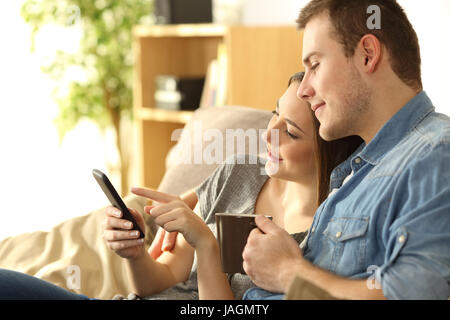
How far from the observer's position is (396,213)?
0.87 m

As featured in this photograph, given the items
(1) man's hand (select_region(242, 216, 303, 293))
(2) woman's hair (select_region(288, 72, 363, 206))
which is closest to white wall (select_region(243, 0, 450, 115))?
(2) woman's hair (select_region(288, 72, 363, 206))

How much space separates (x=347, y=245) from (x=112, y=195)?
391mm

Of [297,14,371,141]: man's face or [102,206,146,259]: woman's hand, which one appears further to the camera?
[102,206,146,259]: woman's hand

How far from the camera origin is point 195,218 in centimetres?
103

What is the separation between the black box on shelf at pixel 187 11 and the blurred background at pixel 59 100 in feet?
0.56

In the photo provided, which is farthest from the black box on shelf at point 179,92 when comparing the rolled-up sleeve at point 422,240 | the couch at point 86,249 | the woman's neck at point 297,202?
the rolled-up sleeve at point 422,240

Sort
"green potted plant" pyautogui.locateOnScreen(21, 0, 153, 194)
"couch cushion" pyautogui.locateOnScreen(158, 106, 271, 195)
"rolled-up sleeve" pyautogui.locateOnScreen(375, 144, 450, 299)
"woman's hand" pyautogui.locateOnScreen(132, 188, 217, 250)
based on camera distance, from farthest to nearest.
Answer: "green potted plant" pyautogui.locateOnScreen(21, 0, 153, 194) < "couch cushion" pyautogui.locateOnScreen(158, 106, 271, 195) < "woman's hand" pyautogui.locateOnScreen(132, 188, 217, 250) < "rolled-up sleeve" pyautogui.locateOnScreen(375, 144, 450, 299)

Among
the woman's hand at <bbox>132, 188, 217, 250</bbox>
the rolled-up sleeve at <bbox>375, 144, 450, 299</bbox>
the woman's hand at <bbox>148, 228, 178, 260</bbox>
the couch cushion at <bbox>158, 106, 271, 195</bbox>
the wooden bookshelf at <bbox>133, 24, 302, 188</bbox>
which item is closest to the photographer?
the rolled-up sleeve at <bbox>375, 144, 450, 299</bbox>

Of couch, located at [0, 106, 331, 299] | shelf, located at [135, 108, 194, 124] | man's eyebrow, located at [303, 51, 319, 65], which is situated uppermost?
man's eyebrow, located at [303, 51, 319, 65]

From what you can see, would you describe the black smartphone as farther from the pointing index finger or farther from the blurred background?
the blurred background

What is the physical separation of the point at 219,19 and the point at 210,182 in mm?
1617

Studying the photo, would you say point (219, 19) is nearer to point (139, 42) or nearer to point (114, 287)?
point (139, 42)

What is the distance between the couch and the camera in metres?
1.36

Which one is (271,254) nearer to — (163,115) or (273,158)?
(273,158)
